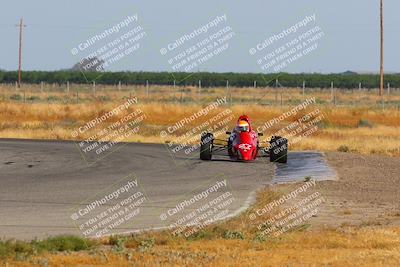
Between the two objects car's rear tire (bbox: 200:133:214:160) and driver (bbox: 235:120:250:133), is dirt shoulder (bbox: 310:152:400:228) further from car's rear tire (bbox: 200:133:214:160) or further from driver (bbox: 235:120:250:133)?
car's rear tire (bbox: 200:133:214:160)

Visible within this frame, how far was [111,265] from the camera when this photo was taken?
503 inches

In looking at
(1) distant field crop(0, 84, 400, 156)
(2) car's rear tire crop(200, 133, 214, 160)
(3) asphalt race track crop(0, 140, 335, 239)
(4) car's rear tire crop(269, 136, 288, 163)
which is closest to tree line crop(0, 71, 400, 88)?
(1) distant field crop(0, 84, 400, 156)

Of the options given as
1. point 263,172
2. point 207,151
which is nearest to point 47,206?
point 263,172

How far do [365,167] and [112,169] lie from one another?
287 inches

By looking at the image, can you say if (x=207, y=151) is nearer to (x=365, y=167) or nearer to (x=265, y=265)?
(x=365, y=167)

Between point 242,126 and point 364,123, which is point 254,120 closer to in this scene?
point 364,123

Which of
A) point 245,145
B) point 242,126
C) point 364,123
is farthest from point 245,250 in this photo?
point 364,123

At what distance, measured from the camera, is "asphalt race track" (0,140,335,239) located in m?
17.8

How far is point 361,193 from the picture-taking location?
884 inches

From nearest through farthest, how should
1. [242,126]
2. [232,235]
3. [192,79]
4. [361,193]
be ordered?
[232,235] < [361,193] < [242,126] < [192,79]

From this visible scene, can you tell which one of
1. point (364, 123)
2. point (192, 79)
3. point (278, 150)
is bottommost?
point (364, 123)

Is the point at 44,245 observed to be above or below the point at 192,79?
above

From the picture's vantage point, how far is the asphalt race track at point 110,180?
17.8 metres

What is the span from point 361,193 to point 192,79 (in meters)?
109
